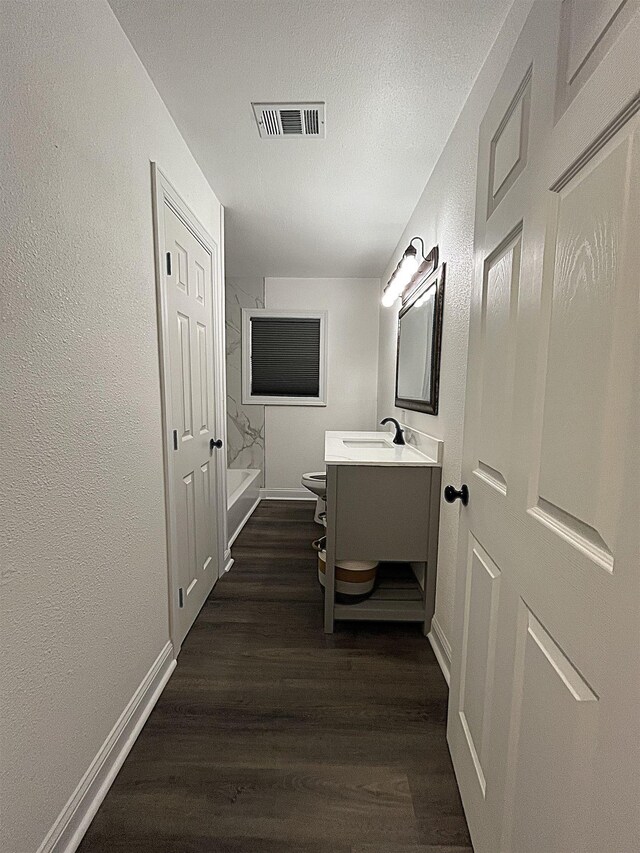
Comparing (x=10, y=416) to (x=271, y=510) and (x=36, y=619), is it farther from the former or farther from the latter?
(x=271, y=510)

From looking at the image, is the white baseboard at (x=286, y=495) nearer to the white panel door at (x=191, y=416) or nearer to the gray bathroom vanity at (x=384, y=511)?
the white panel door at (x=191, y=416)

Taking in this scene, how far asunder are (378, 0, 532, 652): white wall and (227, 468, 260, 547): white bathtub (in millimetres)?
1725

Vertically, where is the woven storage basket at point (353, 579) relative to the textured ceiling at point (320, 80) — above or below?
below

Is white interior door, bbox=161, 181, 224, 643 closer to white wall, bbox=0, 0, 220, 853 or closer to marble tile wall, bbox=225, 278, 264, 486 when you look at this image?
white wall, bbox=0, 0, 220, 853

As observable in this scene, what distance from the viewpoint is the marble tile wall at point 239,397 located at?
4.11m

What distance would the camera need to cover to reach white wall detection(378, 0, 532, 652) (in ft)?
4.73

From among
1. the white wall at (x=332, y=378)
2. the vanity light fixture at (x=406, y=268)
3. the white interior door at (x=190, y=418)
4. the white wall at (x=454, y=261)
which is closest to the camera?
the white wall at (x=454, y=261)

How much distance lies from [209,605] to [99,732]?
3.41 ft

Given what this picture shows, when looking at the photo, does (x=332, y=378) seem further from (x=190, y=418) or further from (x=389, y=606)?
(x=389, y=606)

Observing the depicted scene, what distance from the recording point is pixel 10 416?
822 millimetres

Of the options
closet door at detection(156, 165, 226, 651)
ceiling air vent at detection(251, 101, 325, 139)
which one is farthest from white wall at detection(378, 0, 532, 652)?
closet door at detection(156, 165, 226, 651)

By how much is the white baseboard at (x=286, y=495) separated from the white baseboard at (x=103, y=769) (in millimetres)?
2687

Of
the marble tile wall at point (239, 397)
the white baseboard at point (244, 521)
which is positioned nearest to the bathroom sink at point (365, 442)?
the white baseboard at point (244, 521)

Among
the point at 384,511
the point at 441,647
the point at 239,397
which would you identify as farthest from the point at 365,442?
the point at 239,397
